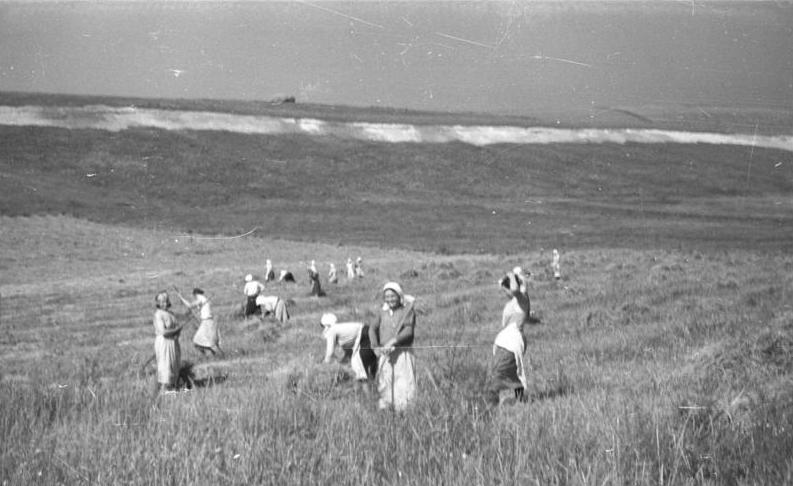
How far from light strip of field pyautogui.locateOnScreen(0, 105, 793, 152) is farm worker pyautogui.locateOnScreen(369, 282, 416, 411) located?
7096 cm

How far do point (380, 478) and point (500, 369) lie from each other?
4.76m

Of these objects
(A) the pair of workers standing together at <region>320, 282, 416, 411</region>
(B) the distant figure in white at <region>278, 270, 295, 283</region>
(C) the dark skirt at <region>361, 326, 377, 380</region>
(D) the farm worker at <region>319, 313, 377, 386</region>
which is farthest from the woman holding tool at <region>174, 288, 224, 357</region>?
(B) the distant figure in white at <region>278, 270, 295, 283</region>

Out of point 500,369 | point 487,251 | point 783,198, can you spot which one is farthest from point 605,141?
point 500,369

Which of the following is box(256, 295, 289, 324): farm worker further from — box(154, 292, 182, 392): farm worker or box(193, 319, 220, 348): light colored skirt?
box(154, 292, 182, 392): farm worker

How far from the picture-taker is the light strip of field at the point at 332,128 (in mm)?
75938

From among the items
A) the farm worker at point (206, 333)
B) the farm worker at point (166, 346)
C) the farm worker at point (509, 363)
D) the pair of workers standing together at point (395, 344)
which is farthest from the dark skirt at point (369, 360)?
the farm worker at point (206, 333)

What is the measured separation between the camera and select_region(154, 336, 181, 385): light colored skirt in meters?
12.8

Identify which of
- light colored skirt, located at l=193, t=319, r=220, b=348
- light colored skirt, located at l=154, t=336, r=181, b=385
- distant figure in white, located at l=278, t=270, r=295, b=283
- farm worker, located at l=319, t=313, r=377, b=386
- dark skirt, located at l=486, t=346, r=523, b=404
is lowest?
distant figure in white, located at l=278, t=270, r=295, b=283

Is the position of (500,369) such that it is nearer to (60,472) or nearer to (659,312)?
(60,472)

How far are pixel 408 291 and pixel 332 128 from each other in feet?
194

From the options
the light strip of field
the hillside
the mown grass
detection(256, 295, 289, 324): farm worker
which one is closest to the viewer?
the mown grass

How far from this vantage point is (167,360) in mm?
12828

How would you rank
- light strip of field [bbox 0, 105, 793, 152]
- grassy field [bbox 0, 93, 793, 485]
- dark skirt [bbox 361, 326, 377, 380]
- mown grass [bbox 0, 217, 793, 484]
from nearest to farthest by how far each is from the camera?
mown grass [bbox 0, 217, 793, 484], grassy field [bbox 0, 93, 793, 485], dark skirt [bbox 361, 326, 377, 380], light strip of field [bbox 0, 105, 793, 152]

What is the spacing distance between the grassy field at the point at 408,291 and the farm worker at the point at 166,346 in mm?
717
